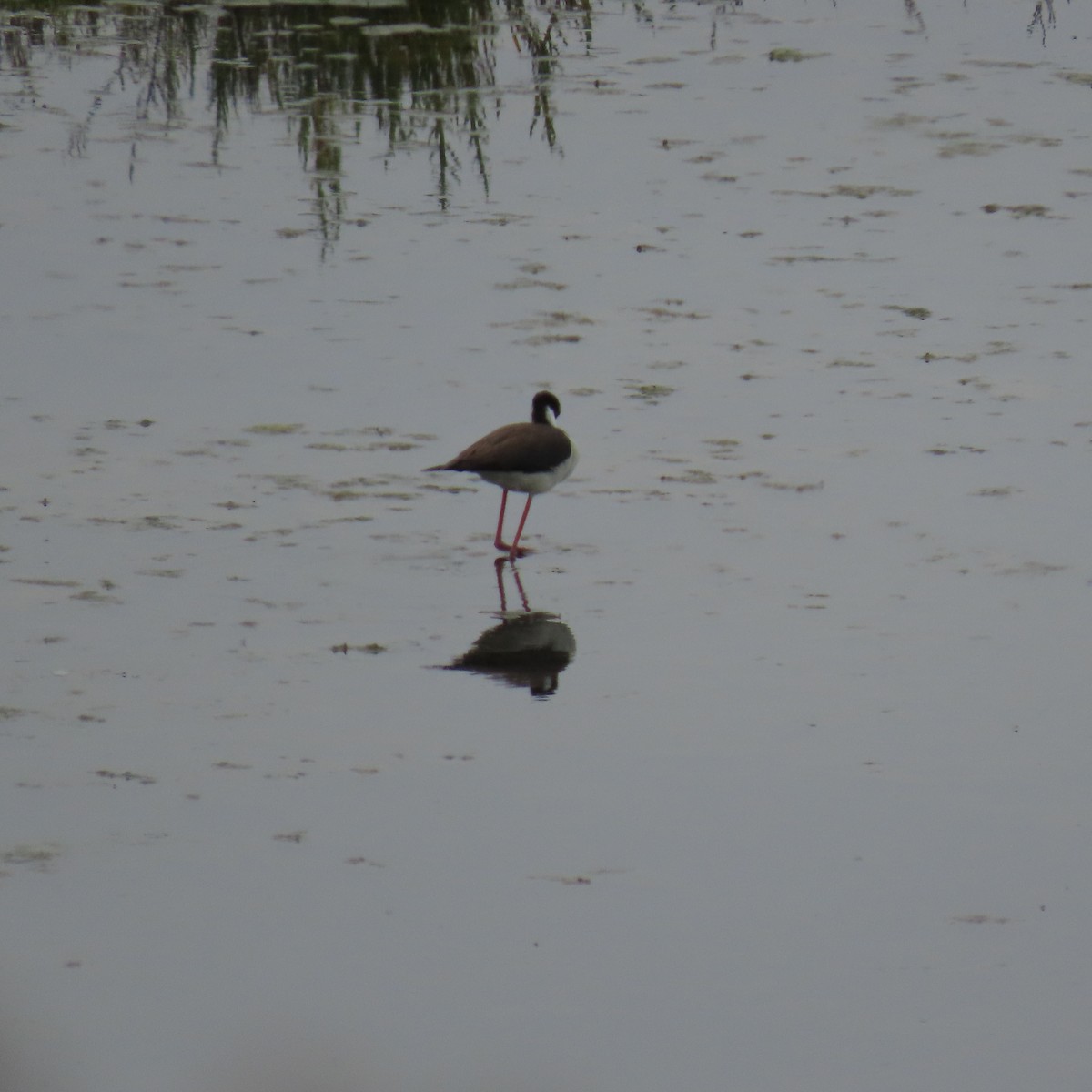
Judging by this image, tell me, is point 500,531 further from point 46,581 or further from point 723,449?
point 46,581

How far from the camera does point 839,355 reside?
961cm

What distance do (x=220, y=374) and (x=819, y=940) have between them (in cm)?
504

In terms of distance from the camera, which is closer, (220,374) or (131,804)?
(131,804)

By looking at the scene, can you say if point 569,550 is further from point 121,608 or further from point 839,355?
point 839,355

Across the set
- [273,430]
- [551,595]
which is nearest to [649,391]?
[273,430]

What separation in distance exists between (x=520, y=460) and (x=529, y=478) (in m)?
0.11

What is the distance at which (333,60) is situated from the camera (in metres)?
15.0

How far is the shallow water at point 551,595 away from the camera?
472cm

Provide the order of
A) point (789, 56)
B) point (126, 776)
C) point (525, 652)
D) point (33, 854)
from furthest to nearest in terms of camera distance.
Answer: point (789, 56), point (525, 652), point (126, 776), point (33, 854)

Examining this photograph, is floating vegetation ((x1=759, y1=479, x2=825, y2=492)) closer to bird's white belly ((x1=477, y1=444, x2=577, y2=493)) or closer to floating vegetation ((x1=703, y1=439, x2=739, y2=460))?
floating vegetation ((x1=703, y1=439, x2=739, y2=460))

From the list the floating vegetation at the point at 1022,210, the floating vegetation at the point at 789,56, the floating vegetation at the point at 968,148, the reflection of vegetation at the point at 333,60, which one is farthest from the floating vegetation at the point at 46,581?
the floating vegetation at the point at 789,56

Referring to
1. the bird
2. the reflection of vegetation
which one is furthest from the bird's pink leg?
the reflection of vegetation

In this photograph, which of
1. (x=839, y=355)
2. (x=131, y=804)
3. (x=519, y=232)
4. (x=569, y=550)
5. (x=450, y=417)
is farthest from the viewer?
(x=519, y=232)

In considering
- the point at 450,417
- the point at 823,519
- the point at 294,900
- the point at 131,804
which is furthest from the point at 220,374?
the point at 294,900
